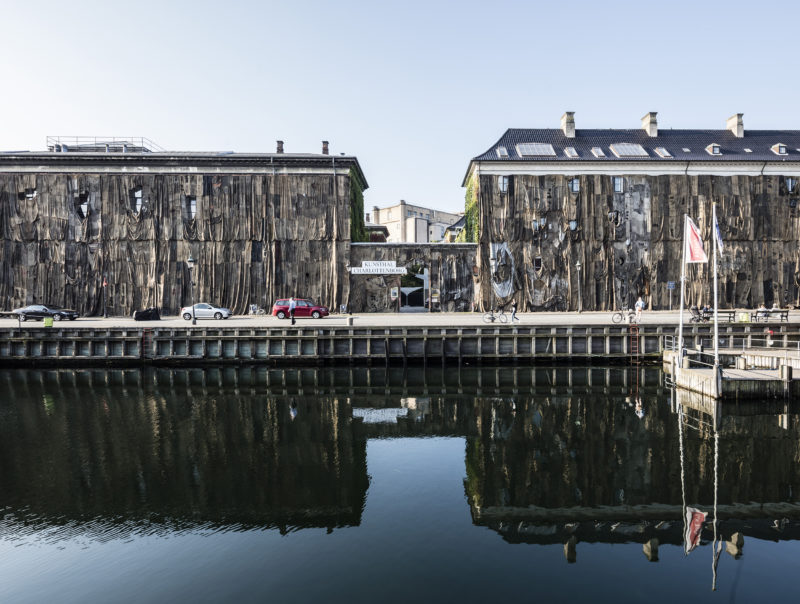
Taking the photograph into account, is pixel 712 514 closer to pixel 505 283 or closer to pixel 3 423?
pixel 3 423

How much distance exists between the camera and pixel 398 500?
40.9 feet

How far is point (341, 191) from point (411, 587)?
3898 cm

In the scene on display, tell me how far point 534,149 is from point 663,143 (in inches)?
478

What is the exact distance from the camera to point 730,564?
9.45m

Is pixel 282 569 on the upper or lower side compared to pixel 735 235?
lower

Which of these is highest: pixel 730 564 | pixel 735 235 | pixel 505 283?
pixel 735 235

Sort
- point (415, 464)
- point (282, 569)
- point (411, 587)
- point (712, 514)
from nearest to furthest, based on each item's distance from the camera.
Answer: point (411, 587) → point (282, 569) → point (712, 514) → point (415, 464)

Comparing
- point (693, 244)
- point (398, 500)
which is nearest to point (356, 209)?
point (693, 244)

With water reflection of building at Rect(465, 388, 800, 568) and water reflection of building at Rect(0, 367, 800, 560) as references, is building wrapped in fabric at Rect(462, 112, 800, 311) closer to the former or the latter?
water reflection of building at Rect(0, 367, 800, 560)

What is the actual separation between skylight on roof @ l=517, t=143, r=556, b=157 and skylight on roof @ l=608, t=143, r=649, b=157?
5683 mm

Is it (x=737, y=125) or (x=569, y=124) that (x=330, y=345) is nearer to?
(x=569, y=124)

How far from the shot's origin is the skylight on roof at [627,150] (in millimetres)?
45281

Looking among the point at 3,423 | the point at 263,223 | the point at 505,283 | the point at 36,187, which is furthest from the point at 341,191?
the point at 3,423

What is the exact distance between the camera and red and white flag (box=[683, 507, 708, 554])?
33.5ft
